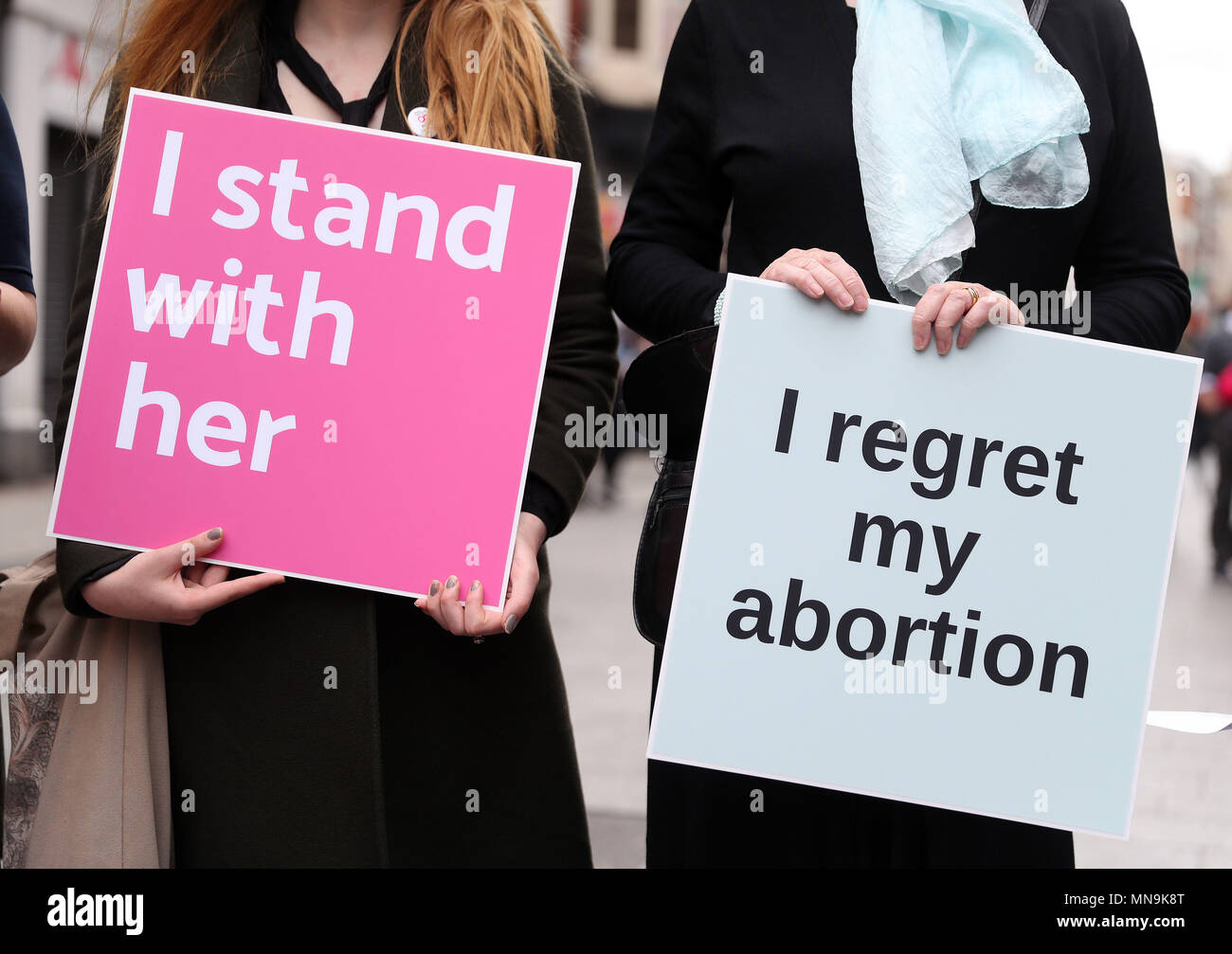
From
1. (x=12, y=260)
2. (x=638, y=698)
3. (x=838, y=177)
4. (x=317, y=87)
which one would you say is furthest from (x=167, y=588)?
(x=638, y=698)

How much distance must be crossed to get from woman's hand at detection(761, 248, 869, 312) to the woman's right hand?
83 cm

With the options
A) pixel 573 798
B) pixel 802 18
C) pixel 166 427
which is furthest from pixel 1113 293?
pixel 166 427

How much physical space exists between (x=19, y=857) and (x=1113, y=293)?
180 centimetres

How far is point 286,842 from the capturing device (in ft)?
6.36

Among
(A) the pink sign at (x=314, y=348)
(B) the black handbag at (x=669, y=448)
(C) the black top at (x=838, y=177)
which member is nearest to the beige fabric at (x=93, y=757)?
(A) the pink sign at (x=314, y=348)

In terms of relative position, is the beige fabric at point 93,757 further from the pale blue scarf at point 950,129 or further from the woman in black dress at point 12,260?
the pale blue scarf at point 950,129

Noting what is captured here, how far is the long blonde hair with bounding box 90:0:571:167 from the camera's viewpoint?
2.02 meters

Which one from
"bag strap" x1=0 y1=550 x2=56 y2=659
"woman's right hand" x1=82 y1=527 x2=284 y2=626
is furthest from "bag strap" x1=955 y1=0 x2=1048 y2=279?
"bag strap" x1=0 y1=550 x2=56 y2=659

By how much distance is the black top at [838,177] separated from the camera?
191 cm

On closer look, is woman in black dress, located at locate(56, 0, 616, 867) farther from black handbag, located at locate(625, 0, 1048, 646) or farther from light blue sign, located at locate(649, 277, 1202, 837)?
light blue sign, located at locate(649, 277, 1202, 837)

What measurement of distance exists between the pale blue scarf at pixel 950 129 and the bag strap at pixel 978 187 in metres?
0.03

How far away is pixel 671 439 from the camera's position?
1.96m

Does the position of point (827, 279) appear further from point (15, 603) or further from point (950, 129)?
point (15, 603)

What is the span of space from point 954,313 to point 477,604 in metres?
0.76
